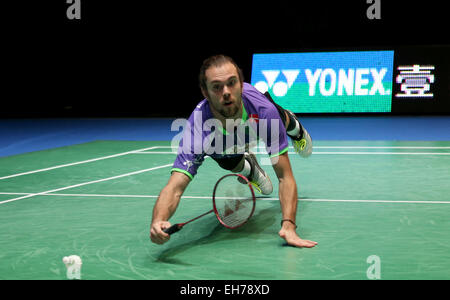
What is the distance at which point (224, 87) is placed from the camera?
11.8 feet

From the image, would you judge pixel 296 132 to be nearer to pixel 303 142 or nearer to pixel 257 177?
pixel 303 142

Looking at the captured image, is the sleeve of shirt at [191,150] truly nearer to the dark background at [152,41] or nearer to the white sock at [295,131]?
the white sock at [295,131]

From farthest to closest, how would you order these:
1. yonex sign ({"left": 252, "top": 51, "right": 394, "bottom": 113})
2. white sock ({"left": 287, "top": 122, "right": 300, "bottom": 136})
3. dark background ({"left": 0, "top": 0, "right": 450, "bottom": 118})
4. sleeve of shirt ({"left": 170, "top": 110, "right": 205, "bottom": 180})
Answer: dark background ({"left": 0, "top": 0, "right": 450, "bottom": 118})
yonex sign ({"left": 252, "top": 51, "right": 394, "bottom": 113})
white sock ({"left": 287, "top": 122, "right": 300, "bottom": 136})
sleeve of shirt ({"left": 170, "top": 110, "right": 205, "bottom": 180})

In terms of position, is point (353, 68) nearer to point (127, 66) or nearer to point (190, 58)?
point (190, 58)

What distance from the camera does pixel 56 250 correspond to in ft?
12.6

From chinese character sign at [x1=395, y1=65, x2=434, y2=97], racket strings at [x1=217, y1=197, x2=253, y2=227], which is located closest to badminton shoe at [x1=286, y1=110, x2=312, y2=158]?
racket strings at [x1=217, y1=197, x2=253, y2=227]

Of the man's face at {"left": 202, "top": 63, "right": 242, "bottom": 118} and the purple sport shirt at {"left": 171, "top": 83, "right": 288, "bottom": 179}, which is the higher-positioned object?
the man's face at {"left": 202, "top": 63, "right": 242, "bottom": 118}

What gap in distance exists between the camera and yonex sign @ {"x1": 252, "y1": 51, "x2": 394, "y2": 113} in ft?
43.2

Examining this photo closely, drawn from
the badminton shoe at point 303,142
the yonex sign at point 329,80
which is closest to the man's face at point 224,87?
the badminton shoe at point 303,142

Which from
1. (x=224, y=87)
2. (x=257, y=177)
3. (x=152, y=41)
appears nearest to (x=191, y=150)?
(x=224, y=87)

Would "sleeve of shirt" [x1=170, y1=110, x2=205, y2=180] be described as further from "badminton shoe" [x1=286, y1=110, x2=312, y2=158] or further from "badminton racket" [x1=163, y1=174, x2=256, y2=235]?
"badminton shoe" [x1=286, y1=110, x2=312, y2=158]

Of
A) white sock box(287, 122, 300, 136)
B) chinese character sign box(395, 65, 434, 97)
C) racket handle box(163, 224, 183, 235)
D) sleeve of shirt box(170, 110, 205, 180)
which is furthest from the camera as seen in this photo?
chinese character sign box(395, 65, 434, 97)

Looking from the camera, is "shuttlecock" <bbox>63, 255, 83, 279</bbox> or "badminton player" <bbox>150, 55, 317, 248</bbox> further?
"badminton player" <bbox>150, 55, 317, 248</bbox>

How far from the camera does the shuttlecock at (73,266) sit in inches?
129
